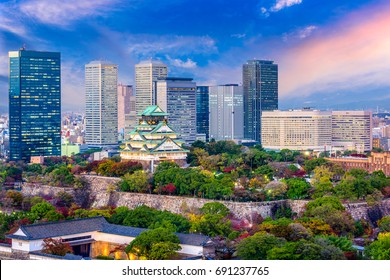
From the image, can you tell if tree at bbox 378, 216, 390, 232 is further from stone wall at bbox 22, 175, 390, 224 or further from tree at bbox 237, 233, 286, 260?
tree at bbox 237, 233, 286, 260

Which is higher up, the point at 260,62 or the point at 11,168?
the point at 260,62

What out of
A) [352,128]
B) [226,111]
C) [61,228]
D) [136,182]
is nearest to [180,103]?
[226,111]

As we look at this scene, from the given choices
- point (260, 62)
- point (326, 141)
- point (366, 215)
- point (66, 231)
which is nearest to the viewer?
point (66, 231)

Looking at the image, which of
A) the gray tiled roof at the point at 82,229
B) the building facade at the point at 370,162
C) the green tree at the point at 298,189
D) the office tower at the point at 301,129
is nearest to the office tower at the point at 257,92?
the office tower at the point at 301,129

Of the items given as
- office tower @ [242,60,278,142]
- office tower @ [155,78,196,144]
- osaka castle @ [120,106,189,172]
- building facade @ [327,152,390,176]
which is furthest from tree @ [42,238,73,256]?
→ office tower @ [242,60,278,142]

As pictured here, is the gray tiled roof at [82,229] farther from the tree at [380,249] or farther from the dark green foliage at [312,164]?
the dark green foliage at [312,164]

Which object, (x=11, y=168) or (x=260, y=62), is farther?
(x=260, y=62)
